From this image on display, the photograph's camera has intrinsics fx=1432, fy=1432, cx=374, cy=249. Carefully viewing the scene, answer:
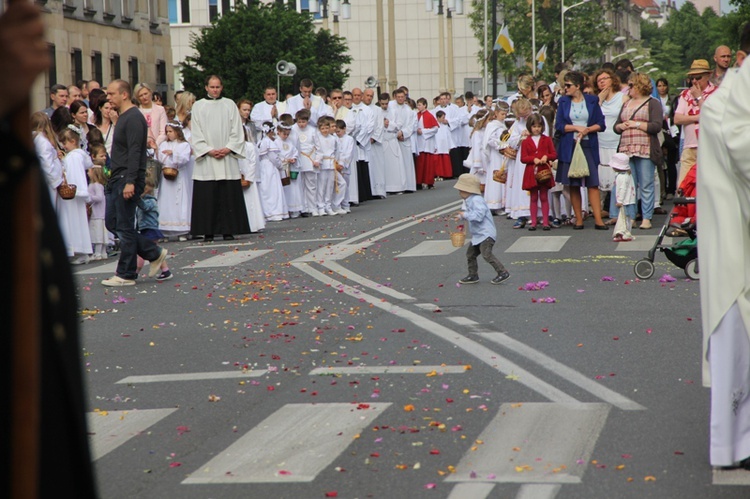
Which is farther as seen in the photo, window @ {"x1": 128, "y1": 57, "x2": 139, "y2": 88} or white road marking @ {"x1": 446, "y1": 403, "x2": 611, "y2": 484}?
window @ {"x1": 128, "y1": 57, "x2": 139, "y2": 88}

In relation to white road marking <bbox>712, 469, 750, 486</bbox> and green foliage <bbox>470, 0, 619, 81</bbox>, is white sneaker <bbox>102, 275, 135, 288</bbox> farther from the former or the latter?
green foliage <bbox>470, 0, 619, 81</bbox>

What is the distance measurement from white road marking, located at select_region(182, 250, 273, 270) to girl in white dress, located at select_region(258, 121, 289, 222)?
6.16 metres

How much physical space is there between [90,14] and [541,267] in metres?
37.1

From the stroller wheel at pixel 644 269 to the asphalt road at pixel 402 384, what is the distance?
100 millimetres

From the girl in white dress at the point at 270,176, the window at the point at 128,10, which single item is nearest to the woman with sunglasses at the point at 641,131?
the girl in white dress at the point at 270,176

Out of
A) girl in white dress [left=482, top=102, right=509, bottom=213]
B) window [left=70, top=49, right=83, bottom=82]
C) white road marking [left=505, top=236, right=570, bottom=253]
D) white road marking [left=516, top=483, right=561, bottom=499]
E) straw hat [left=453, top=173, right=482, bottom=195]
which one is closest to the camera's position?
white road marking [left=516, top=483, right=561, bottom=499]

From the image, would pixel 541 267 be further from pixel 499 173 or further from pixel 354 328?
pixel 499 173

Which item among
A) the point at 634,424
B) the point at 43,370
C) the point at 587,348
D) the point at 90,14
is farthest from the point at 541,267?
the point at 90,14

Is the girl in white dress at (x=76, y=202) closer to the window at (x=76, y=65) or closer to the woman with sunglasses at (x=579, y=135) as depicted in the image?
the woman with sunglasses at (x=579, y=135)

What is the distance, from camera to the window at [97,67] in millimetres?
48891

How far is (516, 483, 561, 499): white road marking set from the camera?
5348 millimetres

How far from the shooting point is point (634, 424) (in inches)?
261

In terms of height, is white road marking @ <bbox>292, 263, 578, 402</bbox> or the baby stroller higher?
the baby stroller

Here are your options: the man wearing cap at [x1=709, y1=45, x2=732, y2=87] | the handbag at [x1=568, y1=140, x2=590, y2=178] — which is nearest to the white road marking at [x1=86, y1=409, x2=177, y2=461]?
the man wearing cap at [x1=709, y1=45, x2=732, y2=87]
